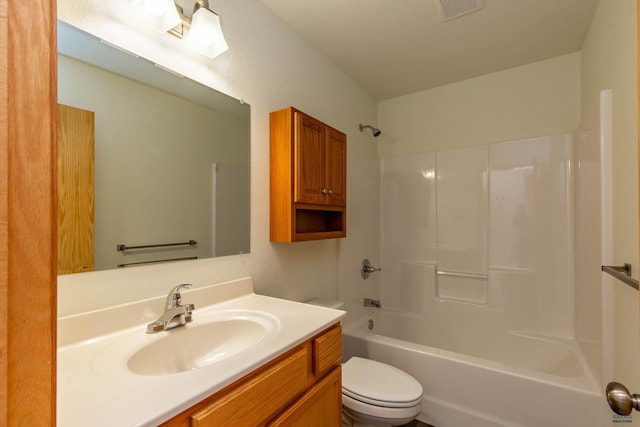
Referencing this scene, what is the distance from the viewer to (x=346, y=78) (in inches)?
90.4

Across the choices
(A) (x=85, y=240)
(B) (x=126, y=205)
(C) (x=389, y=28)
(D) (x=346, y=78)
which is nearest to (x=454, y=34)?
(C) (x=389, y=28)

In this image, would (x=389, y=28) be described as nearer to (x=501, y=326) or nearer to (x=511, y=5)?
(x=511, y=5)

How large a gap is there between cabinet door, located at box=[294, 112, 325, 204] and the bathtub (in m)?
1.01

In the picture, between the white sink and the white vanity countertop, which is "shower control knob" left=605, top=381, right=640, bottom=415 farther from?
the white sink

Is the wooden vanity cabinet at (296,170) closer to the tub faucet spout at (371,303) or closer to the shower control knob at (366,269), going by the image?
the shower control knob at (366,269)

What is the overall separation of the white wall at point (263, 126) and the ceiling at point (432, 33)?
15cm

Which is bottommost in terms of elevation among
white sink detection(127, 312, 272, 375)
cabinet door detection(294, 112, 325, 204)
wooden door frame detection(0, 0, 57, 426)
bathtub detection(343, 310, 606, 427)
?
bathtub detection(343, 310, 606, 427)

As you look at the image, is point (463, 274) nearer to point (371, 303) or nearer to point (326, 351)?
point (371, 303)

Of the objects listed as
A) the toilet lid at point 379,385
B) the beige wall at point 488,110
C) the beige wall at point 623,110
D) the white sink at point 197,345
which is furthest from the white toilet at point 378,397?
the beige wall at point 488,110

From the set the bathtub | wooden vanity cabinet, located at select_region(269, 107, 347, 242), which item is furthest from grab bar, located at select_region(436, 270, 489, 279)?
wooden vanity cabinet, located at select_region(269, 107, 347, 242)

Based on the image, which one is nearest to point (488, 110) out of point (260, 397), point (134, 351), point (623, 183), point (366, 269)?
point (623, 183)

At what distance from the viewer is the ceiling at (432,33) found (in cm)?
157

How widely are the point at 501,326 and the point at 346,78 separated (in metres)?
2.26

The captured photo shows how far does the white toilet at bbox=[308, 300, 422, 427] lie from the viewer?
4.18 feet
